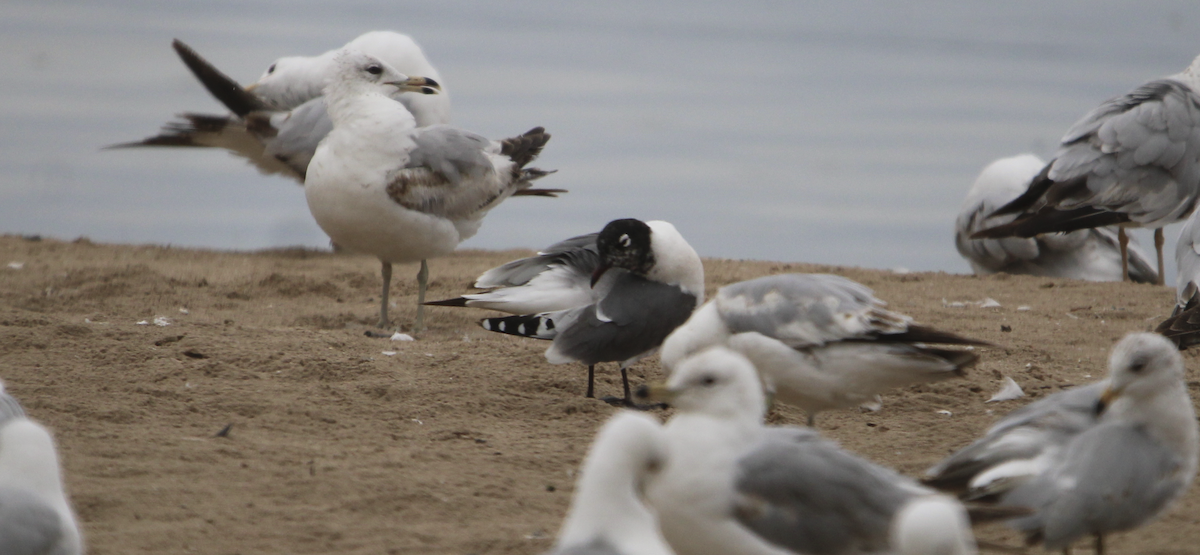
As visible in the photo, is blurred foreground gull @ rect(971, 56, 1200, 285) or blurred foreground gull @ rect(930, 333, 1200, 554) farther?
blurred foreground gull @ rect(971, 56, 1200, 285)

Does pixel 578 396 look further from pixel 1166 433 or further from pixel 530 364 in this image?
pixel 1166 433

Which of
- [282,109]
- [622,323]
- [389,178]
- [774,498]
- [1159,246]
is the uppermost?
[282,109]

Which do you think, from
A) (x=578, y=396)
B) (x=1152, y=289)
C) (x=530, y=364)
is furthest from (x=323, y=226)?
(x=1152, y=289)

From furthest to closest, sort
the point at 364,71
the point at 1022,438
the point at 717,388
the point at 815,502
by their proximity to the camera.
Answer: the point at 364,71, the point at 1022,438, the point at 717,388, the point at 815,502

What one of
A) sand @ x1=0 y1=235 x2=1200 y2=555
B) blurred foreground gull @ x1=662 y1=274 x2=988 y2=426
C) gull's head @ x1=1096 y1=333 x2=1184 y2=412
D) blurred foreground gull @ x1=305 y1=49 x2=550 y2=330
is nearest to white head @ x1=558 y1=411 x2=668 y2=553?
sand @ x1=0 y1=235 x2=1200 y2=555

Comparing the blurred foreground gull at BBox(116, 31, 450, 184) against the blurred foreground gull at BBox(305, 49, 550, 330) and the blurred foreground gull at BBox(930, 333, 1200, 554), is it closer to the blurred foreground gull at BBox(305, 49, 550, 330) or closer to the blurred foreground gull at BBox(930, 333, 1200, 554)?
the blurred foreground gull at BBox(305, 49, 550, 330)

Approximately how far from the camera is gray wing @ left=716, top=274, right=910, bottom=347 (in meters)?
4.34

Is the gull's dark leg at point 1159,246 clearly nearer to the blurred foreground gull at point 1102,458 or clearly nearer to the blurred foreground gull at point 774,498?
the blurred foreground gull at point 1102,458

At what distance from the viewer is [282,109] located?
33.5 feet

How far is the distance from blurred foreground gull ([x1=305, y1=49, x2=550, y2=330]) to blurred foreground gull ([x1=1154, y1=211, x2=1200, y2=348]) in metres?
3.74

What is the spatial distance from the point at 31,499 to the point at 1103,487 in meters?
2.66

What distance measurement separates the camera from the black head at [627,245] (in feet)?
17.9

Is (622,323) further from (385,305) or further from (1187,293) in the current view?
(1187,293)

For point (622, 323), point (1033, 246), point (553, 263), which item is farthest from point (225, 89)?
point (1033, 246)
